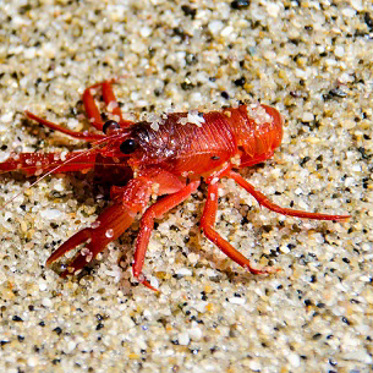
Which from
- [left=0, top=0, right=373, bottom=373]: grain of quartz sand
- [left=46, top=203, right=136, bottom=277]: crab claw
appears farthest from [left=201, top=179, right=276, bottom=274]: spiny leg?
[left=46, top=203, right=136, bottom=277]: crab claw

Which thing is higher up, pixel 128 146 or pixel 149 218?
pixel 128 146

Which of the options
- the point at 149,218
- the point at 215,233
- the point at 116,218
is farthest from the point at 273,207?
the point at 116,218

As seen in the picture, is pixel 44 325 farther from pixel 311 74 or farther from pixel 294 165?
pixel 311 74

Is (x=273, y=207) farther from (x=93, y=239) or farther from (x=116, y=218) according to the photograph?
(x=93, y=239)

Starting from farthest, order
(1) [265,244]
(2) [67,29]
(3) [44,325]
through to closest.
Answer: (2) [67,29]
(1) [265,244]
(3) [44,325]

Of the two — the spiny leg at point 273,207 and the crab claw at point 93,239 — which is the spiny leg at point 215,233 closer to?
the spiny leg at point 273,207

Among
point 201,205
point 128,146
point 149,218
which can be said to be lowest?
point 201,205

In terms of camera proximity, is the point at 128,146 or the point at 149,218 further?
the point at 128,146

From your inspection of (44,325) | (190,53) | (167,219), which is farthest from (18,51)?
(44,325)
